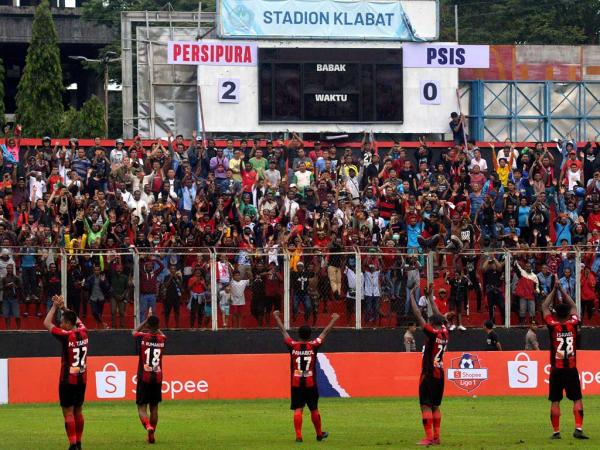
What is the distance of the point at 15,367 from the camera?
2923cm

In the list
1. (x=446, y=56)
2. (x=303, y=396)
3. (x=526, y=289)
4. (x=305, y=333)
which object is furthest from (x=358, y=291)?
(x=446, y=56)

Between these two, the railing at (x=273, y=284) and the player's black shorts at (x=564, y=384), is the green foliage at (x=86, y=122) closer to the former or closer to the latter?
the railing at (x=273, y=284)

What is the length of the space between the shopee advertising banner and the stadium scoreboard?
479 inches

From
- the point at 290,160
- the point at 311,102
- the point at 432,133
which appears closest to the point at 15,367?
the point at 290,160

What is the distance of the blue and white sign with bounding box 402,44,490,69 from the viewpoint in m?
42.2

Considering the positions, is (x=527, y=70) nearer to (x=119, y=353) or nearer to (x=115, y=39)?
(x=119, y=353)

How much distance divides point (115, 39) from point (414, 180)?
40.2 metres

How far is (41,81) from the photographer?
5925cm

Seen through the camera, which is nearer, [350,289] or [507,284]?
[350,289]

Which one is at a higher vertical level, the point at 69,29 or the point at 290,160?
the point at 69,29

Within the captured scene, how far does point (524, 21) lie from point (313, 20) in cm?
3319

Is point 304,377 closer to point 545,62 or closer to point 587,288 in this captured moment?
point 587,288

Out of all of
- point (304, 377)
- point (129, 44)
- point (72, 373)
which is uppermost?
point (129, 44)

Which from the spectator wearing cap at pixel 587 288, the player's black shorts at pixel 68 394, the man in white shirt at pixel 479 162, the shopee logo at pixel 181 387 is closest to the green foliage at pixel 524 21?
the man in white shirt at pixel 479 162
